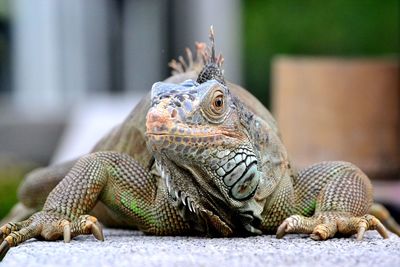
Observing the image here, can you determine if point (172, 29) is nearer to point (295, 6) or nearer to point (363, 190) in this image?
point (295, 6)

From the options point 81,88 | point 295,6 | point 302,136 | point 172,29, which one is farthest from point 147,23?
point 302,136

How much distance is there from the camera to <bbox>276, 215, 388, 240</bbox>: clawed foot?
6.62 m

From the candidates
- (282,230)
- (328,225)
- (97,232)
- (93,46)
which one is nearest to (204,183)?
(282,230)

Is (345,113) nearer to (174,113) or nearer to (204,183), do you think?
(204,183)

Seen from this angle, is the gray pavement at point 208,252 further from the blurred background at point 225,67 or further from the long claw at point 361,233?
the blurred background at point 225,67

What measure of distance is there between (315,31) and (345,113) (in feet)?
62.5

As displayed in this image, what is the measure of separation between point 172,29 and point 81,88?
10.5 ft

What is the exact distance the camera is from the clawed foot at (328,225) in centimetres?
662

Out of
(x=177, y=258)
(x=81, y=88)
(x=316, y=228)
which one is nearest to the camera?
(x=177, y=258)

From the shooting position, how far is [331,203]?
704cm

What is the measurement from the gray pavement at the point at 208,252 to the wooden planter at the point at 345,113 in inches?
352

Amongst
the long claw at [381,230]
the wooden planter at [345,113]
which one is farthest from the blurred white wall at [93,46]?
the long claw at [381,230]

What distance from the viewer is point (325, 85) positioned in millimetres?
16016

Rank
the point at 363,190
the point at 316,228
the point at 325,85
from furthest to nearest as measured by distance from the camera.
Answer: the point at 325,85
the point at 363,190
the point at 316,228
